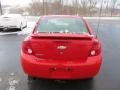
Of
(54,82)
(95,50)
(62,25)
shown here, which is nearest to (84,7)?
(62,25)

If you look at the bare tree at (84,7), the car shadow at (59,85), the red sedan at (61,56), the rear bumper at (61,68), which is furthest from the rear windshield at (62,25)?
the bare tree at (84,7)

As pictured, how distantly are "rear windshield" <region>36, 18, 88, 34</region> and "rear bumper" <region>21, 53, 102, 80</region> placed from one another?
3.32 feet

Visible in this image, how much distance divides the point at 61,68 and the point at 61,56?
0.86 ft

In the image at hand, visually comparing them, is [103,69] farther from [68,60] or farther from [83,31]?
[68,60]

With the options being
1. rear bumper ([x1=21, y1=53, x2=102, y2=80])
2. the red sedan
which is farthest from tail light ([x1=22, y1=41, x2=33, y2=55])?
rear bumper ([x1=21, y1=53, x2=102, y2=80])

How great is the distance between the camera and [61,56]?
541 centimetres

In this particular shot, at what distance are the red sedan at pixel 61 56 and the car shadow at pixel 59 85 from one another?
470mm

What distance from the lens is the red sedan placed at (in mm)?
5277

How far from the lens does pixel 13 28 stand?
1630 cm

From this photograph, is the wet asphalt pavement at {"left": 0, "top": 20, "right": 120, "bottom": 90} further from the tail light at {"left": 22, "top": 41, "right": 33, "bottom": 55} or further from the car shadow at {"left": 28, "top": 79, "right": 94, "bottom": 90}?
the tail light at {"left": 22, "top": 41, "right": 33, "bottom": 55}

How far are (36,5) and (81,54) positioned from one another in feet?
86.4

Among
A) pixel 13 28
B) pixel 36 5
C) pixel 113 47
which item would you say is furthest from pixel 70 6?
pixel 113 47

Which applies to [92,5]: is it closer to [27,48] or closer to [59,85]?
[59,85]

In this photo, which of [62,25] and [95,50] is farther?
[62,25]
